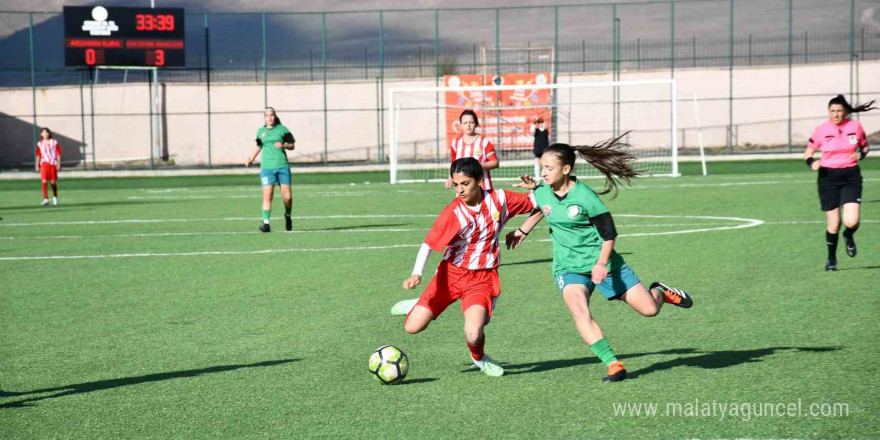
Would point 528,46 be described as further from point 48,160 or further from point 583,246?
point 583,246

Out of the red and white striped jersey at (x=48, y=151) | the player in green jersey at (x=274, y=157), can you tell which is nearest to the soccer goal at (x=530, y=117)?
the red and white striped jersey at (x=48, y=151)

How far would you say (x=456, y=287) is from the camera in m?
6.93

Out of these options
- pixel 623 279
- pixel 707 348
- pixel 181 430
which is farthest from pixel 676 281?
pixel 181 430

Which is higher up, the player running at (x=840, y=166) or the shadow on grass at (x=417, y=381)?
the player running at (x=840, y=166)

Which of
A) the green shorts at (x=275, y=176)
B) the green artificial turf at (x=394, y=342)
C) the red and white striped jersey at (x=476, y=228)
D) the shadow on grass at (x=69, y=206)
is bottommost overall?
the green artificial turf at (x=394, y=342)

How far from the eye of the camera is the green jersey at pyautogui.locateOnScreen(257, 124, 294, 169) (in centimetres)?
1694

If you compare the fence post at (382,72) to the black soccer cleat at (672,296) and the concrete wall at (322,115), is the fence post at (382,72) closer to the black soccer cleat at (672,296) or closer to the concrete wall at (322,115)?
the concrete wall at (322,115)

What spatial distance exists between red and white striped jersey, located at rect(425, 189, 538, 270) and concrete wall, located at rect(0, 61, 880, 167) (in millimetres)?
46053

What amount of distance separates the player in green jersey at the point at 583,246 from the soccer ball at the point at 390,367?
112 centimetres

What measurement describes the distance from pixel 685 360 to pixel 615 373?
2.99ft

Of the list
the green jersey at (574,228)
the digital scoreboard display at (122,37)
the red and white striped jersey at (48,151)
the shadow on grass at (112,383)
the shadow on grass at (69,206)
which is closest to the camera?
the shadow on grass at (112,383)

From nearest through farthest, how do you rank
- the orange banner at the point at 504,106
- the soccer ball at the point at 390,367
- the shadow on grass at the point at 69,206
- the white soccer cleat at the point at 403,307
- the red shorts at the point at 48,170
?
the soccer ball at the point at 390,367 < the white soccer cleat at the point at 403,307 < the shadow on grass at the point at 69,206 < the red shorts at the point at 48,170 < the orange banner at the point at 504,106

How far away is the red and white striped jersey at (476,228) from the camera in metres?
6.78

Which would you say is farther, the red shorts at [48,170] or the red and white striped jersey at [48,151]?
the red and white striped jersey at [48,151]
